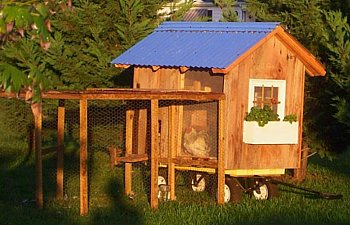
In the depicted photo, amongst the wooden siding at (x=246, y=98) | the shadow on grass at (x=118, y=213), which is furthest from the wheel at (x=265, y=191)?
the shadow on grass at (x=118, y=213)

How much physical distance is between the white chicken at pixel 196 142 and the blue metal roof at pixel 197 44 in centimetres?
120

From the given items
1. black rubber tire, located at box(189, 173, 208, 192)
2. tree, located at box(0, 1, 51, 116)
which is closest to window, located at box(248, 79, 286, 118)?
black rubber tire, located at box(189, 173, 208, 192)

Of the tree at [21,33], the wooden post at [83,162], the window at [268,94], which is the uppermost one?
the tree at [21,33]

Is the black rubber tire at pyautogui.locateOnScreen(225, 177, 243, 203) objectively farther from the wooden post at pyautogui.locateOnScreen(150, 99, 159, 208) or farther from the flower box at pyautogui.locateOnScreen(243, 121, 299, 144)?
the wooden post at pyautogui.locateOnScreen(150, 99, 159, 208)

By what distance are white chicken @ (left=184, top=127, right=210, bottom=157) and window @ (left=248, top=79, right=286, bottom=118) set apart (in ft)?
3.20

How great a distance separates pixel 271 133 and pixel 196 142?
131cm

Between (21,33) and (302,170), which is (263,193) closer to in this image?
(302,170)

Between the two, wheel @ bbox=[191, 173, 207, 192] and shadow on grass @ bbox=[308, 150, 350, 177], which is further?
shadow on grass @ bbox=[308, 150, 350, 177]

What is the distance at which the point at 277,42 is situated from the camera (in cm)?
1617

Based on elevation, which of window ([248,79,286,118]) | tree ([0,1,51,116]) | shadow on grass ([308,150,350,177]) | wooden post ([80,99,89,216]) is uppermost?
tree ([0,1,51,116])

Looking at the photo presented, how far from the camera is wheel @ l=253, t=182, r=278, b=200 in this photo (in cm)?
1681

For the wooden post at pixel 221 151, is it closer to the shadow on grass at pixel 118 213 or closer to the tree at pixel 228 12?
the shadow on grass at pixel 118 213

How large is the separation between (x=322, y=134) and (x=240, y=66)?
4461 millimetres

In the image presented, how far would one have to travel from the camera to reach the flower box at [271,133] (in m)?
15.7
